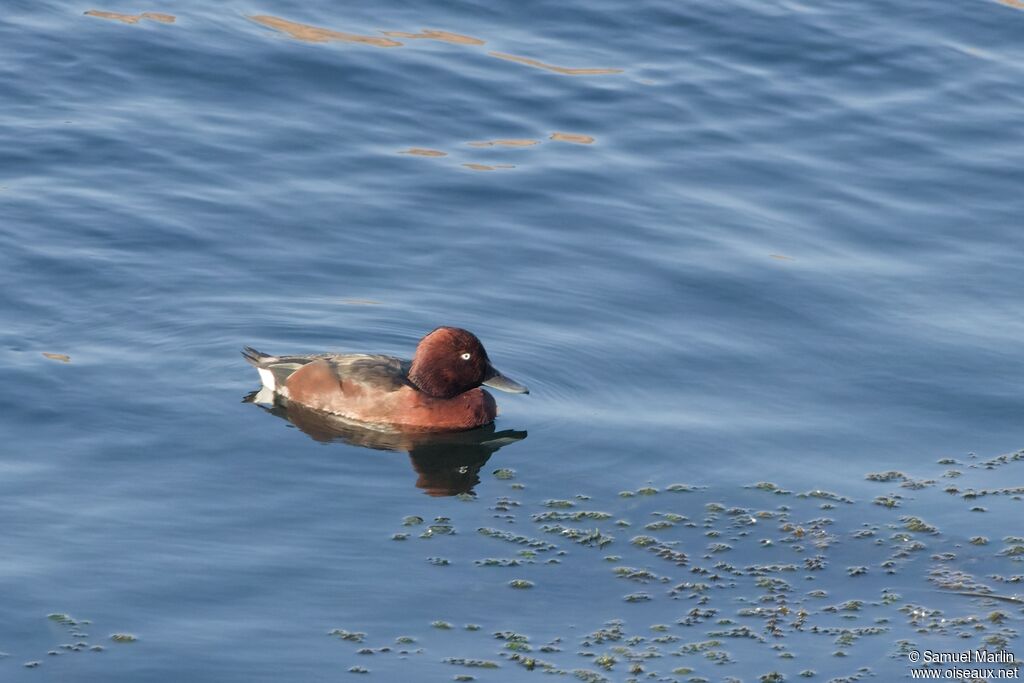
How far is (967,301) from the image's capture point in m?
14.8

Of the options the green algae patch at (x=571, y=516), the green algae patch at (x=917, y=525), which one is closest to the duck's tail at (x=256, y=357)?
the green algae patch at (x=571, y=516)

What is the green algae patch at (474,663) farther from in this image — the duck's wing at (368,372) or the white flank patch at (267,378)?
the white flank patch at (267,378)

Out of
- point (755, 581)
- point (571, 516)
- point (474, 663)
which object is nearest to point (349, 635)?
point (474, 663)

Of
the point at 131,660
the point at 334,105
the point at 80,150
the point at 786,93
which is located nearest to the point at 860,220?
the point at 786,93

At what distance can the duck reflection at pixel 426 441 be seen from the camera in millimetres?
11891

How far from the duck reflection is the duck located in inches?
3.1

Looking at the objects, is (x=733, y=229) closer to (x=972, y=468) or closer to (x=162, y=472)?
(x=972, y=468)

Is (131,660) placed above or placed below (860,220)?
below

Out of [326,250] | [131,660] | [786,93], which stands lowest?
[131,660]

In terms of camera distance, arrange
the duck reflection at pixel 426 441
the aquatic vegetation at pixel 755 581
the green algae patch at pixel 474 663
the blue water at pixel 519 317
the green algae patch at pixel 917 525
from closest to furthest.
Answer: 1. the green algae patch at pixel 474 663
2. the aquatic vegetation at pixel 755 581
3. the blue water at pixel 519 317
4. the green algae patch at pixel 917 525
5. the duck reflection at pixel 426 441

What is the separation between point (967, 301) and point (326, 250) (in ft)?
19.0

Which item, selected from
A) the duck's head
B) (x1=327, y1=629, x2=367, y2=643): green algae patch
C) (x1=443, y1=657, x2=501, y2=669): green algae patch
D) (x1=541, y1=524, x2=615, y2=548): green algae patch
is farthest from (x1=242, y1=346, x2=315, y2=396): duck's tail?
(x1=443, y1=657, x2=501, y2=669): green algae patch

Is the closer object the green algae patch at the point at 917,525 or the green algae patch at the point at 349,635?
the green algae patch at the point at 349,635

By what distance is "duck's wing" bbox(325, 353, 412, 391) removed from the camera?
12.7 m
